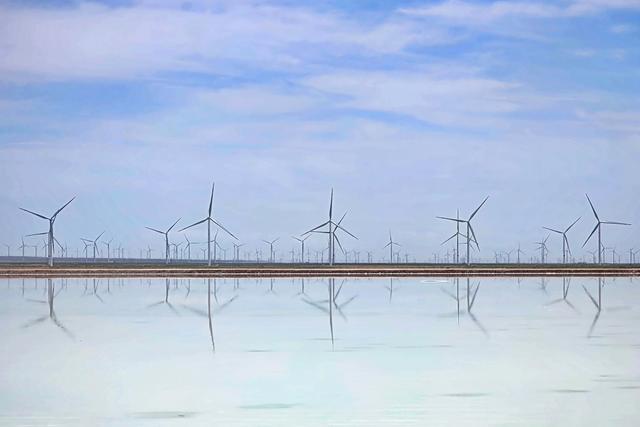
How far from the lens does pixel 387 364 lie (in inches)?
675

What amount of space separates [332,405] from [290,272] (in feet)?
232

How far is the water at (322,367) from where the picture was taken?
12609 mm

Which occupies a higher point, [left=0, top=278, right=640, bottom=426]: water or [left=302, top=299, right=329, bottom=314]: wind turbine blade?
[left=302, top=299, right=329, bottom=314]: wind turbine blade

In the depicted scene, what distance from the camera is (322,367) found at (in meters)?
16.8

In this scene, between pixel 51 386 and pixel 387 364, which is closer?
pixel 51 386

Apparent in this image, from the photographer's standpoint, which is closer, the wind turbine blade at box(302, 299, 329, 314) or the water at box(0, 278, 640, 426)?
the water at box(0, 278, 640, 426)

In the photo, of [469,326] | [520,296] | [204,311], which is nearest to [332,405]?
[469,326]

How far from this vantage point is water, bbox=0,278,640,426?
12609 millimetres

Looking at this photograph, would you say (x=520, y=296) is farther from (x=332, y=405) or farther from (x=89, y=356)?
(x=332, y=405)

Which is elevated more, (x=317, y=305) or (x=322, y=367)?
(x=317, y=305)

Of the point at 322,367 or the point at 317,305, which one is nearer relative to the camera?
the point at 322,367

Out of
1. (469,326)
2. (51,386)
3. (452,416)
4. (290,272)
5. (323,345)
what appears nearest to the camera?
(452,416)

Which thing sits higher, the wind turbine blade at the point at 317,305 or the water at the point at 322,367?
the wind turbine blade at the point at 317,305

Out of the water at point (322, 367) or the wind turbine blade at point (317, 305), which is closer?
the water at point (322, 367)
